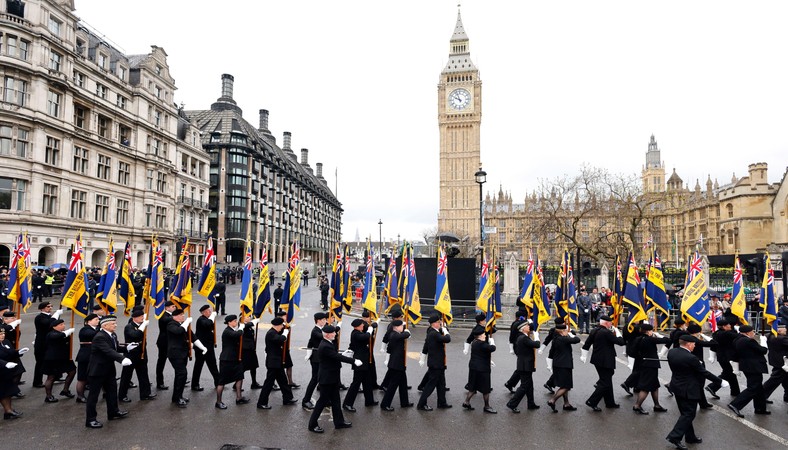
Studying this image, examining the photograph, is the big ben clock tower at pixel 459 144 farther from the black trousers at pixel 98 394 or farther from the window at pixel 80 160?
the black trousers at pixel 98 394

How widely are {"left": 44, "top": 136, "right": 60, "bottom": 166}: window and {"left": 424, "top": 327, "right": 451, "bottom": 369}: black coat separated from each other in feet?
115

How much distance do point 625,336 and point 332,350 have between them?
6704 millimetres

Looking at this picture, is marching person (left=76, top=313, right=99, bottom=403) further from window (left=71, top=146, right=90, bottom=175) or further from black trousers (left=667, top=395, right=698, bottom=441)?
window (left=71, top=146, right=90, bottom=175)

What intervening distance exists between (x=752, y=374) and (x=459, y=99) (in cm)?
11465

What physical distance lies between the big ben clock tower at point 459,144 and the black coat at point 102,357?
10721 centimetres

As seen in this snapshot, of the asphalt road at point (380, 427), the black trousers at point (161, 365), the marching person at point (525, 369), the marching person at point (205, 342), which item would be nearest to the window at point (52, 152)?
the asphalt road at point (380, 427)

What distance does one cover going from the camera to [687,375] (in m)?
7.32

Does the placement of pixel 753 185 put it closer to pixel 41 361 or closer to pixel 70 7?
pixel 41 361

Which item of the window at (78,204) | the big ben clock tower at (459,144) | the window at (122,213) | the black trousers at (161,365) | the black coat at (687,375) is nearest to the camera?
the black coat at (687,375)

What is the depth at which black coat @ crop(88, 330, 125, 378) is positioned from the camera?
752 cm

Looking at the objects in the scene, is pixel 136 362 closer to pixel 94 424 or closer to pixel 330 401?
pixel 94 424

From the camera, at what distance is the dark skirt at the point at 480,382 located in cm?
856

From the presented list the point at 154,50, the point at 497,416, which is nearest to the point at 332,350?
the point at 497,416

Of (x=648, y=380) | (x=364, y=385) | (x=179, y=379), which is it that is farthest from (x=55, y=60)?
(x=648, y=380)
